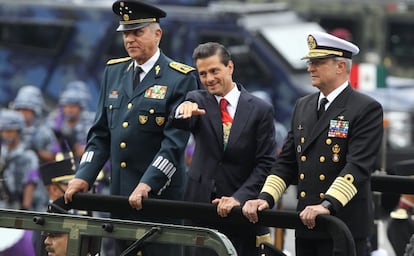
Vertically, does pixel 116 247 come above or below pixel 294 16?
below

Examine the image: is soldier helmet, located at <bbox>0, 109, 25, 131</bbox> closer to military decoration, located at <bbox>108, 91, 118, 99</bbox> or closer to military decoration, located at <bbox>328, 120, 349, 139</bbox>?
military decoration, located at <bbox>108, 91, 118, 99</bbox>

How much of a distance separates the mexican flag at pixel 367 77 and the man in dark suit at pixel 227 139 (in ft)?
29.9

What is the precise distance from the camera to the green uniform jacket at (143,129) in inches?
304

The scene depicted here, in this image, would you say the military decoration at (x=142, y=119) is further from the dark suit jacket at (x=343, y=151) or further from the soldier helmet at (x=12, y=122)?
the soldier helmet at (x=12, y=122)

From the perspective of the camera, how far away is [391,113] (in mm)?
18922

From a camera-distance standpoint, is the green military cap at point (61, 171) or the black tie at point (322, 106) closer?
the black tie at point (322, 106)

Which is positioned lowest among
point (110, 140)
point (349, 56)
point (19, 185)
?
point (19, 185)

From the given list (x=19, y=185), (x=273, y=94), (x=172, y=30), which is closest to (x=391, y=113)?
(x=273, y=94)

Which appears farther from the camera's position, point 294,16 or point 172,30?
point 294,16

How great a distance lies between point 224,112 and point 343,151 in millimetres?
939

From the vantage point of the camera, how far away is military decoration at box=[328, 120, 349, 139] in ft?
22.7

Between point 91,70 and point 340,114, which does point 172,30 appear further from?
point 340,114

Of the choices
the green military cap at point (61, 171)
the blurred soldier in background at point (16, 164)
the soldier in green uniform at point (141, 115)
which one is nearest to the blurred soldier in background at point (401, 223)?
the soldier in green uniform at point (141, 115)

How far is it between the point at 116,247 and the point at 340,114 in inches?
60.2
